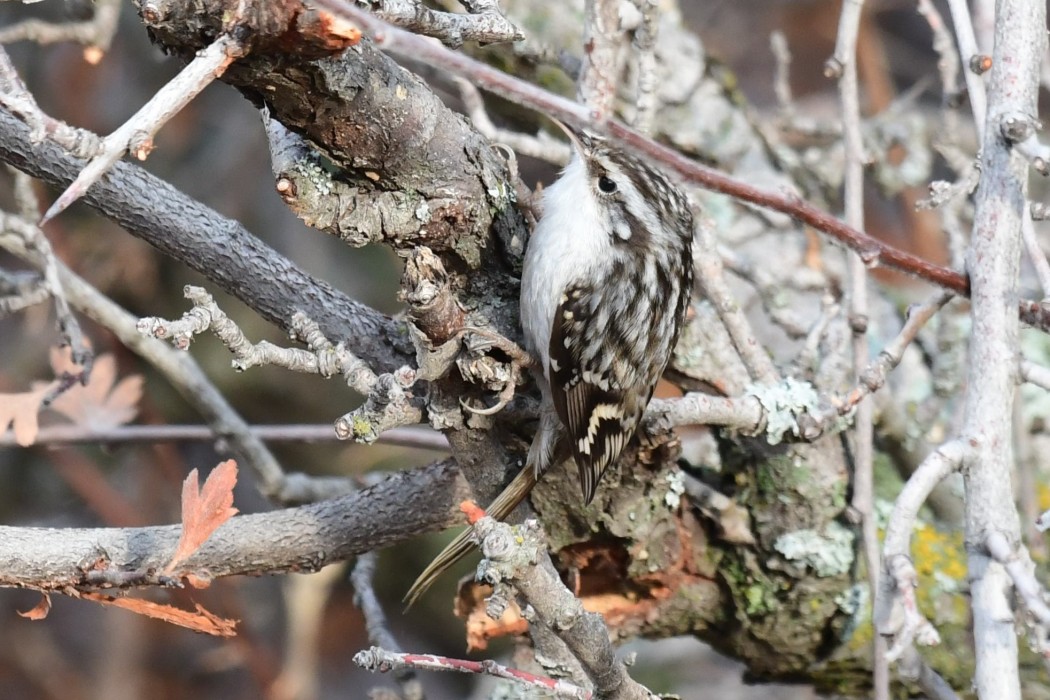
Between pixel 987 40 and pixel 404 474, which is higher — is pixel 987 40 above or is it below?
above

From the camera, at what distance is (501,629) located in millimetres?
2111

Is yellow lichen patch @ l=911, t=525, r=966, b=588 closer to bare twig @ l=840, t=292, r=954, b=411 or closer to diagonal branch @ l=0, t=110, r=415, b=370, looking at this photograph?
bare twig @ l=840, t=292, r=954, b=411

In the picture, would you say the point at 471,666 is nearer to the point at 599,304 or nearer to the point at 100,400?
the point at 599,304

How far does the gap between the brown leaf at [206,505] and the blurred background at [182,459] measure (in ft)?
7.98

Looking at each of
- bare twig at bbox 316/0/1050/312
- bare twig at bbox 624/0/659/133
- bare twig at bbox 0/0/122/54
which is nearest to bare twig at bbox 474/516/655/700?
bare twig at bbox 316/0/1050/312

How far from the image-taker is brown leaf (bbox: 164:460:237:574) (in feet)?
4.58

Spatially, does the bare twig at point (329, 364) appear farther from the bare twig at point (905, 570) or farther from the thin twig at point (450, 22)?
the bare twig at point (905, 570)

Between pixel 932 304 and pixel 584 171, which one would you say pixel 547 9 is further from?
pixel 932 304

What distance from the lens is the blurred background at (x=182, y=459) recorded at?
4.07 metres

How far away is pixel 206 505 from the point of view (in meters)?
1.41

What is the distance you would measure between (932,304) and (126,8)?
382 cm

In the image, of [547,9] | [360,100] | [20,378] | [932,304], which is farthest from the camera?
[20,378]

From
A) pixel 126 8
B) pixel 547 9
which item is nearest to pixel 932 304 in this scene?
pixel 547 9

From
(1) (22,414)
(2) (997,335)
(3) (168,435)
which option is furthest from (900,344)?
(3) (168,435)
